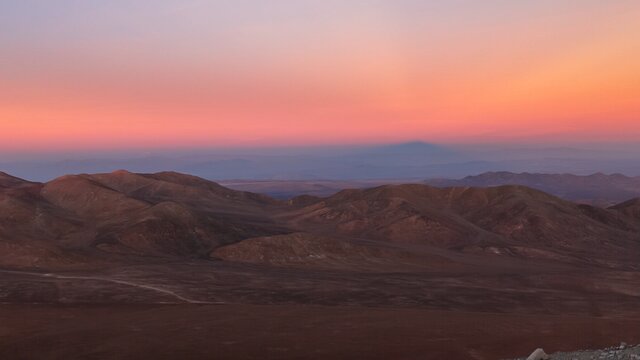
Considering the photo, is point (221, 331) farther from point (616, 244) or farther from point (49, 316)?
point (616, 244)

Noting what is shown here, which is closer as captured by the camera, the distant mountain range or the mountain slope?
the distant mountain range

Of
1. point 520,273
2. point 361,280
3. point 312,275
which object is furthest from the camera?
A: point 520,273

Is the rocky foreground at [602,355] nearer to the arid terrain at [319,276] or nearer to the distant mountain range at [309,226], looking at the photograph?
the arid terrain at [319,276]

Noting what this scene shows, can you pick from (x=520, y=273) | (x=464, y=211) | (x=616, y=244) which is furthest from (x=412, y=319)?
(x=464, y=211)

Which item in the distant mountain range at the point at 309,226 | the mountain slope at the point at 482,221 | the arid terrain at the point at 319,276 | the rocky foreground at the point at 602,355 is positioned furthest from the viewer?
the mountain slope at the point at 482,221

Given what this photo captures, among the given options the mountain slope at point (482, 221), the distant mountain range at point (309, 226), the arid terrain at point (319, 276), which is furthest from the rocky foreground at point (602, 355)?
the mountain slope at point (482, 221)

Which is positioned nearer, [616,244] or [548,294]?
[548,294]

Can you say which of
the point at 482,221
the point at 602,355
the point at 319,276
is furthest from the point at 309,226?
the point at 602,355

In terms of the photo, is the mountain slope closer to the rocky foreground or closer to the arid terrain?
the arid terrain

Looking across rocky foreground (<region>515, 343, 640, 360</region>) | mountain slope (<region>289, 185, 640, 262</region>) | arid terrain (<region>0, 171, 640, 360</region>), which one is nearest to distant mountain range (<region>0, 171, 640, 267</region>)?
mountain slope (<region>289, 185, 640, 262</region>)
